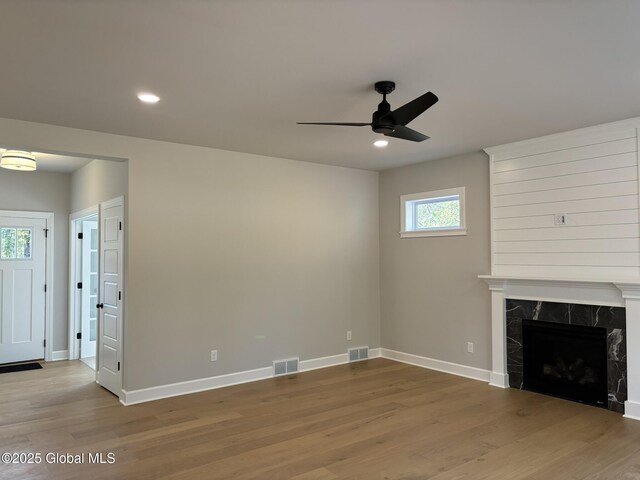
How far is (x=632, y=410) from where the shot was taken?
13.4 feet

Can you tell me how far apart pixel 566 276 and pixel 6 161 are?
6046 millimetres

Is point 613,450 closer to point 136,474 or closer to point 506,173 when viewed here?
point 506,173

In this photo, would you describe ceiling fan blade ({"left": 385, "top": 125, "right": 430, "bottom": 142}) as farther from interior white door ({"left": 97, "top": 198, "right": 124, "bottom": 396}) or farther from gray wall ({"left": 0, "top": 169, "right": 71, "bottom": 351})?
gray wall ({"left": 0, "top": 169, "right": 71, "bottom": 351})

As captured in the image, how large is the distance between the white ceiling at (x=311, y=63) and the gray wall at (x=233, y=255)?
0.63m

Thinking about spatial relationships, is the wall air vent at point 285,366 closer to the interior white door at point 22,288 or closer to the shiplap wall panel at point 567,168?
the shiplap wall panel at point 567,168

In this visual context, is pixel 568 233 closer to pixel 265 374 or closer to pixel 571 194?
pixel 571 194

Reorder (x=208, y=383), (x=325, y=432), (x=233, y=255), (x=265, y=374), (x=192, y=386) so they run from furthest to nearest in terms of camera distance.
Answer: (x=265, y=374) → (x=233, y=255) → (x=208, y=383) → (x=192, y=386) → (x=325, y=432)

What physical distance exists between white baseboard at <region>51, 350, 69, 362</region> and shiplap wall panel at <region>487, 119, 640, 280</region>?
6077 mm

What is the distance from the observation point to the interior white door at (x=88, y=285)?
6.69 metres

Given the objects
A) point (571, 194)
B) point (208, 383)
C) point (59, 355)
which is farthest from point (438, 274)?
point (59, 355)

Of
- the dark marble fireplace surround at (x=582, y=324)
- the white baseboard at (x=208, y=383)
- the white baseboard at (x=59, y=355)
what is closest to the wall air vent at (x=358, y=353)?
the white baseboard at (x=208, y=383)

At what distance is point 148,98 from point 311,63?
141cm

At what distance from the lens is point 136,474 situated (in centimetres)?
305

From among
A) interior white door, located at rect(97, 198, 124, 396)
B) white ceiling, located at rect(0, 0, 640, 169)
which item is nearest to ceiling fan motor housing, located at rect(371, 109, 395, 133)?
white ceiling, located at rect(0, 0, 640, 169)
